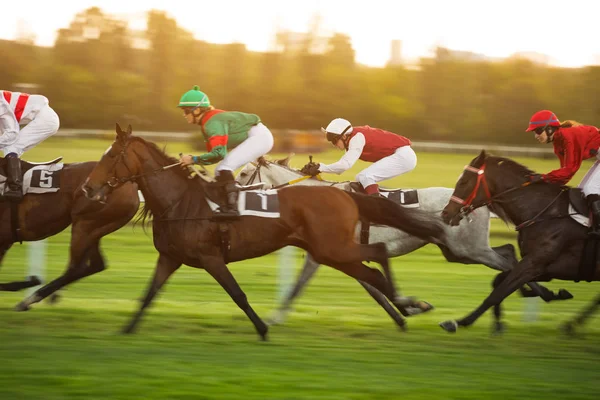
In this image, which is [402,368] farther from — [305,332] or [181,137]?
[181,137]

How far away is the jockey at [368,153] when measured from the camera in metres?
7.66

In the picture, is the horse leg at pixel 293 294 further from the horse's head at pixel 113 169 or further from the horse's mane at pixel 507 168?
the horse's head at pixel 113 169

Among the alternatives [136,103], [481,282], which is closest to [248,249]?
[481,282]

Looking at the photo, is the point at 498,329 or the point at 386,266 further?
the point at 498,329

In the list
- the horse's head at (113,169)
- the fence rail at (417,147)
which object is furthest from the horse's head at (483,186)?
the fence rail at (417,147)

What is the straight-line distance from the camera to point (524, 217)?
276 inches

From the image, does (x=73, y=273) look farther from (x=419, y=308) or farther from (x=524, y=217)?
(x=524, y=217)

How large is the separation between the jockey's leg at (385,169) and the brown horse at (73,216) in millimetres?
2091

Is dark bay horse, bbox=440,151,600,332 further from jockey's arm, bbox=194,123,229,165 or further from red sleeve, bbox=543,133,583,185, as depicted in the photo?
jockey's arm, bbox=194,123,229,165

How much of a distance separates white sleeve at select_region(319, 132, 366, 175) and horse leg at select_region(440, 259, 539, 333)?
5.60 feet

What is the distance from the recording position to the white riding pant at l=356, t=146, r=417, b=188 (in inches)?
307

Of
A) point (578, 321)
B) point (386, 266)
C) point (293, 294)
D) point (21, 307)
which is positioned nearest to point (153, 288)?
point (293, 294)

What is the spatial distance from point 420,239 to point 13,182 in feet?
12.0

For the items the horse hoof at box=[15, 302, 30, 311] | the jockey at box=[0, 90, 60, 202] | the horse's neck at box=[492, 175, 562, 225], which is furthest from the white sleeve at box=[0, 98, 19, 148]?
the horse's neck at box=[492, 175, 562, 225]
